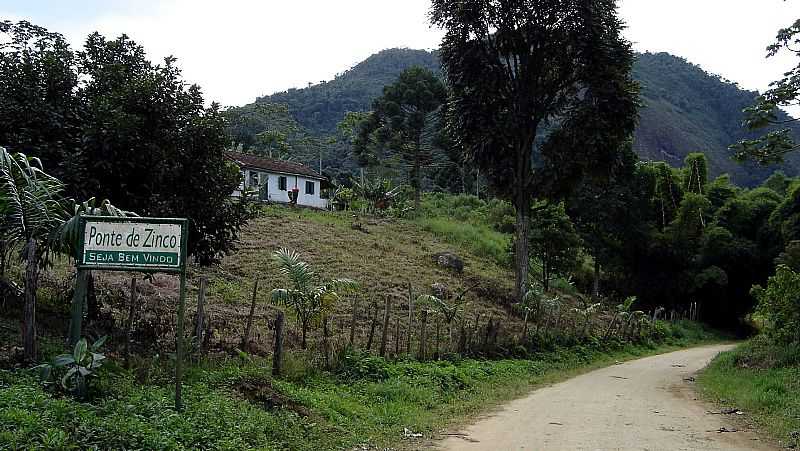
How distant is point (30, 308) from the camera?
24.6 ft

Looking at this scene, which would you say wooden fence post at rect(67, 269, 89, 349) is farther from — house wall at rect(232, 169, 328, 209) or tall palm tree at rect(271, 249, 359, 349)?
house wall at rect(232, 169, 328, 209)

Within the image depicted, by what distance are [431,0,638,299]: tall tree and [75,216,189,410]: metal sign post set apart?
17991 millimetres

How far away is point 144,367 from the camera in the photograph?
8.59m

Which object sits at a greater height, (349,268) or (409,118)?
A: (409,118)

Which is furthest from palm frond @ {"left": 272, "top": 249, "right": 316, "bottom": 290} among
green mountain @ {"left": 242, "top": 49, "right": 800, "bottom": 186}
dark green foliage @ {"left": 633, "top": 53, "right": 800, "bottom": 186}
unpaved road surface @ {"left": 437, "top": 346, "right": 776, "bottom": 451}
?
dark green foliage @ {"left": 633, "top": 53, "right": 800, "bottom": 186}

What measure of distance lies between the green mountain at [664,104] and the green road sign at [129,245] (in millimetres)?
66433

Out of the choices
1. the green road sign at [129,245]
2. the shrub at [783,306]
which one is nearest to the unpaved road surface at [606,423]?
the shrub at [783,306]

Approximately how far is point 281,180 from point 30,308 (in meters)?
37.0

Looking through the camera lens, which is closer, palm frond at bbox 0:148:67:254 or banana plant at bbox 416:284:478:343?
palm frond at bbox 0:148:67:254

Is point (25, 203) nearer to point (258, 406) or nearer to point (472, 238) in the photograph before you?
point (258, 406)

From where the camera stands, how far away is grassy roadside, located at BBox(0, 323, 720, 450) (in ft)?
20.1

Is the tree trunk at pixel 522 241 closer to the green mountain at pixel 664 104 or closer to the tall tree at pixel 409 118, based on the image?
the tall tree at pixel 409 118

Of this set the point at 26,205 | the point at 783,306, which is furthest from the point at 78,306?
the point at 783,306

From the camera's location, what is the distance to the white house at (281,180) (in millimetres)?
41719
